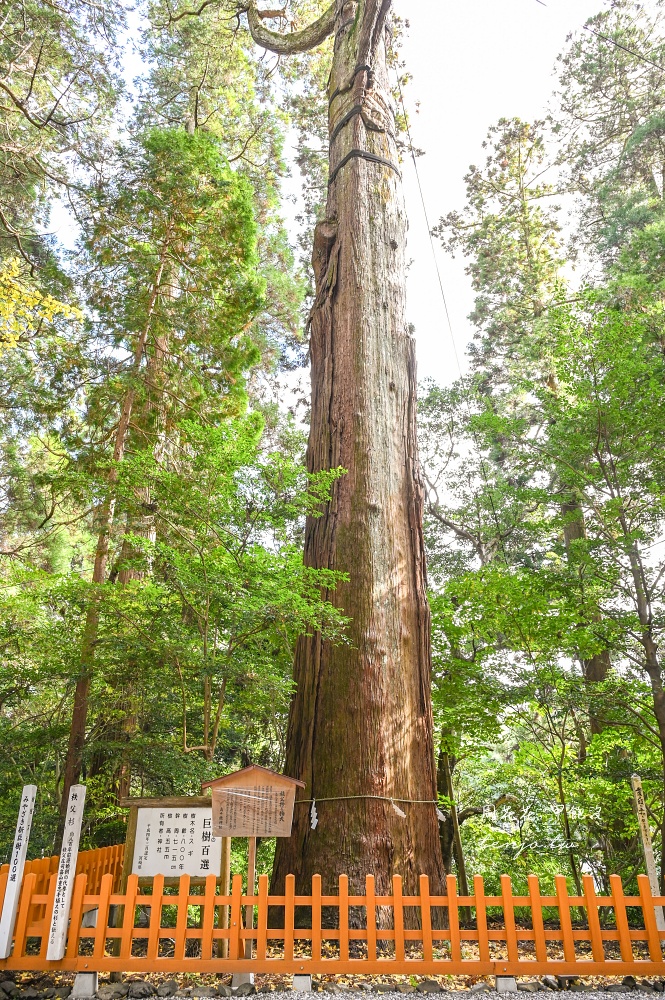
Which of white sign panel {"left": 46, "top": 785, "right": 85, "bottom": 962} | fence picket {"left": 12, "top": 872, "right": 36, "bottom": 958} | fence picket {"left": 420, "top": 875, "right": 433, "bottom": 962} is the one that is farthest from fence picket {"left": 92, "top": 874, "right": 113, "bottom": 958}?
fence picket {"left": 420, "top": 875, "right": 433, "bottom": 962}

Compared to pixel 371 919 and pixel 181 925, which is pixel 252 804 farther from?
pixel 371 919

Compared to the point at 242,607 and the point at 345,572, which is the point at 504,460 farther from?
the point at 242,607

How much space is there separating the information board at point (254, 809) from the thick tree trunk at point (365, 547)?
40.2 inches

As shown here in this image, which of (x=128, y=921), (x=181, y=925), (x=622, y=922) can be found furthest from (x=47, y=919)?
(x=622, y=922)

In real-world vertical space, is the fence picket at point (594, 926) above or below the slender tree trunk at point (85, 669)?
below

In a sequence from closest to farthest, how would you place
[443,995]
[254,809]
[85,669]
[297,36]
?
1. [443,995]
2. [254,809]
3. [85,669]
4. [297,36]

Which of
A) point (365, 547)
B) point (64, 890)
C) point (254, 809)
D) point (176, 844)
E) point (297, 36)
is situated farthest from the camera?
point (297, 36)

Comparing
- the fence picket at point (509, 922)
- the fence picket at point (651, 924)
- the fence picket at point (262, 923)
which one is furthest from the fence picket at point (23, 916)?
the fence picket at point (651, 924)

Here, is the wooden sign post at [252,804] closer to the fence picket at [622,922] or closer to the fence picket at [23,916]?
the fence picket at [23,916]

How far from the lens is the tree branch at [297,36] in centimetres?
846

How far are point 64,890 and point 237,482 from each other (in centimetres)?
241

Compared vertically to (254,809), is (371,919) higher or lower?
lower

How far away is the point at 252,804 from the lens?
320 cm

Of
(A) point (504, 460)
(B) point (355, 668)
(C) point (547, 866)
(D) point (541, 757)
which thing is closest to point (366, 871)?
(B) point (355, 668)
